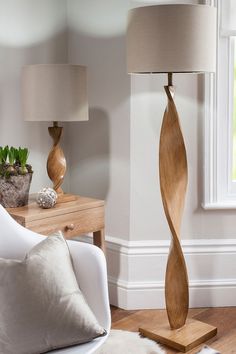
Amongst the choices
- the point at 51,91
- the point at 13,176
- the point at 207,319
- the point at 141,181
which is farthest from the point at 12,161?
the point at 207,319

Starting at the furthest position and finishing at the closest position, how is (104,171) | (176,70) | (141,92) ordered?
(104,171) < (141,92) < (176,70)

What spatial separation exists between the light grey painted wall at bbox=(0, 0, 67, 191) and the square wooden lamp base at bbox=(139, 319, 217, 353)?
3.52 feet

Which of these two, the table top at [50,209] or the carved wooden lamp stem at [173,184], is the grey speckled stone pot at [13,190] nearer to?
the table top at [50,209]

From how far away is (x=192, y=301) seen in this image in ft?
10.7

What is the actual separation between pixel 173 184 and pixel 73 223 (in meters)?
0.55

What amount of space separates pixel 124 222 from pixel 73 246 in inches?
44.5

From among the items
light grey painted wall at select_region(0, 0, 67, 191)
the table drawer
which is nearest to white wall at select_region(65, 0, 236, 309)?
light grey painted wall at select_region(0, 0, 67, 191)

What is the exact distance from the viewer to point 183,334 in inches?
111

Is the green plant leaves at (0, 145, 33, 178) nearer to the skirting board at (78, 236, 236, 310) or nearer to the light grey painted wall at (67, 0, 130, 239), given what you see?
the light grey painted wall at (67, 0, 130, 239)

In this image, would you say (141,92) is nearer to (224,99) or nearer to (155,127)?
(155,127)

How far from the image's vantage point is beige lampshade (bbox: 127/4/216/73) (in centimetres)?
246

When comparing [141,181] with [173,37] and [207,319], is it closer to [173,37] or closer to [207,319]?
[207,319]

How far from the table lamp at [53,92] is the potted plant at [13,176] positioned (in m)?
0.20

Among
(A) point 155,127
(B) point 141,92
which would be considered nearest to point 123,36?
(B) point 141,92
